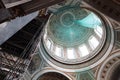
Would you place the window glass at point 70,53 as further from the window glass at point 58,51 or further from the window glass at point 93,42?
the window glass at point 93,42

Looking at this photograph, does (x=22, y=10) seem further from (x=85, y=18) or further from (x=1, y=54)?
(x=85, y=18)

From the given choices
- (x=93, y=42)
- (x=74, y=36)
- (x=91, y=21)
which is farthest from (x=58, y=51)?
(x=91, y=21)

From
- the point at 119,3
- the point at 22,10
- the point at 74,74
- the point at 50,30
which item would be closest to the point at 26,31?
the point at 74,74

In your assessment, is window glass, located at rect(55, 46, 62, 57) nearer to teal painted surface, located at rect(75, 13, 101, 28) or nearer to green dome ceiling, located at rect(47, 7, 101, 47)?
green dome ceiling, located at rect(47, 7, 101, 47)

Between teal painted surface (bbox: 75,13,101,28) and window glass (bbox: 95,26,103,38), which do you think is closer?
window glass (bbox: 95,26,103,38)

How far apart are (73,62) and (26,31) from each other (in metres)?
4.15

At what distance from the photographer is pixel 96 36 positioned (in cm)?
1448

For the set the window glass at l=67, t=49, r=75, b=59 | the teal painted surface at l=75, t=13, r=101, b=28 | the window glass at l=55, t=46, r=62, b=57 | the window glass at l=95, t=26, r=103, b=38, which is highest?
the teal painted surface at l=75, t=13, r=101, b=28

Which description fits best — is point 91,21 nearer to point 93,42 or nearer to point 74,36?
point 93,42

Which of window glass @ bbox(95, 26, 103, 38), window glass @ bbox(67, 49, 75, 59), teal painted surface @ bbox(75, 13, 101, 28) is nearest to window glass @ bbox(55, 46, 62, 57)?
window glass @ bbox(67, 49, 75, 59)

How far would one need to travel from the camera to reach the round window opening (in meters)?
13.7

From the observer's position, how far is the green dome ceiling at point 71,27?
50.6ft

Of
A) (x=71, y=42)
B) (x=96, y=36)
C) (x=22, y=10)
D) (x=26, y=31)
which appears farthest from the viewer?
(x=71, y=42)

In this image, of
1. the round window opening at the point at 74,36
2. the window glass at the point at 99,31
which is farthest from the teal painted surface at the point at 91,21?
the window glass at the point at 99,31
